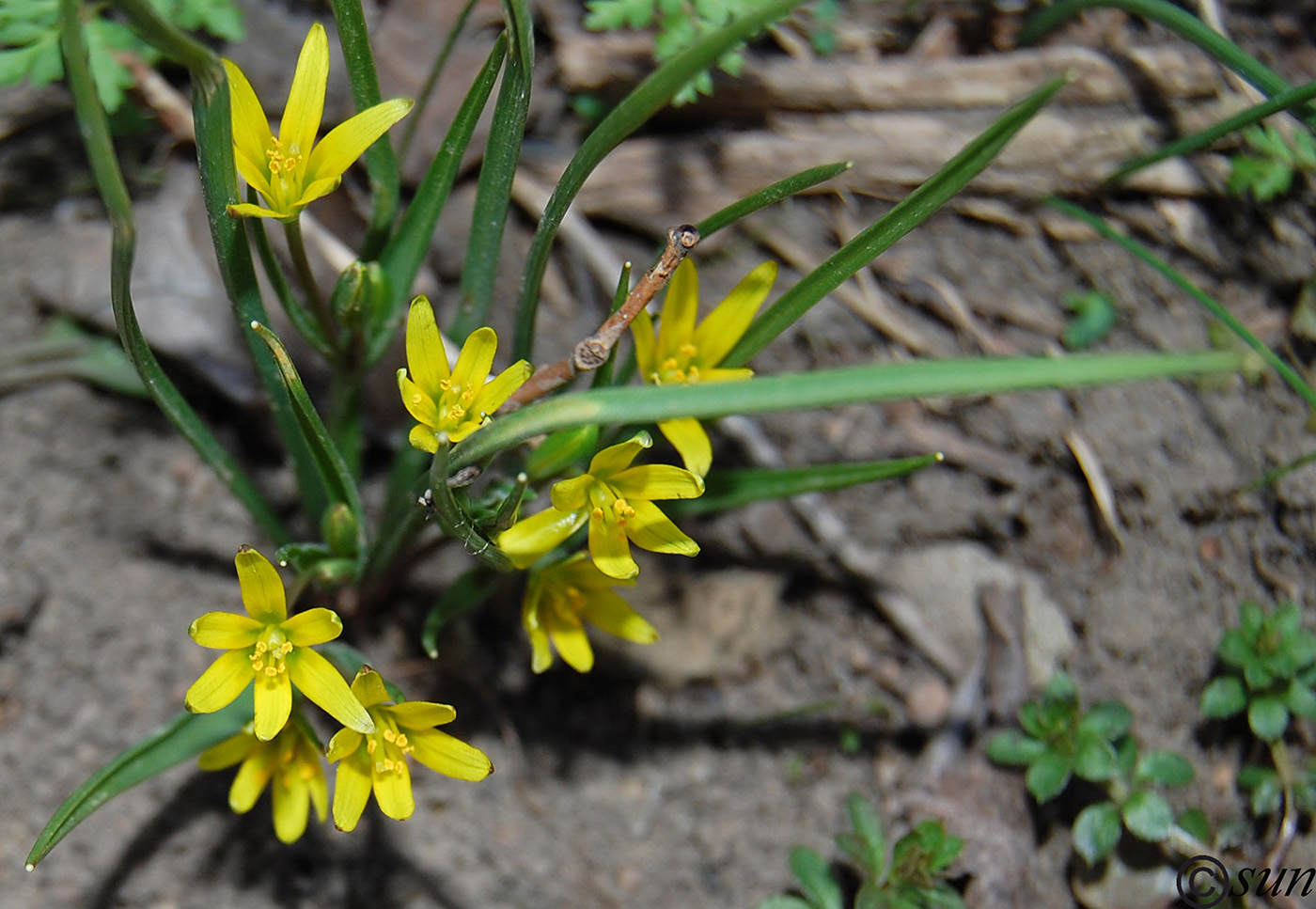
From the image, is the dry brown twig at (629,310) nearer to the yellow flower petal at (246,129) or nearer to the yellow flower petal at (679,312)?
the yellow flower petal at (679,312)

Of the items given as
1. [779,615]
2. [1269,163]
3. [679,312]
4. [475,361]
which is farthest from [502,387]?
[1269,163]

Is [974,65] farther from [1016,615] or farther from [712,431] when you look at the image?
[1016,615]

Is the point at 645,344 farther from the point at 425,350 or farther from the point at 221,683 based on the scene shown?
the point at 221,683

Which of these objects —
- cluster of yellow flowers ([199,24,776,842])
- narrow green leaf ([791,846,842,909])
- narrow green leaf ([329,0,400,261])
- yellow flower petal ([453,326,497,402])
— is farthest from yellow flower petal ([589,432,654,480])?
narrow green leaf ([791,846,842,909])

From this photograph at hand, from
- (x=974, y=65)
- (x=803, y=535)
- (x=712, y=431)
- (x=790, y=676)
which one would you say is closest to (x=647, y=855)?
(x=790, y=676)

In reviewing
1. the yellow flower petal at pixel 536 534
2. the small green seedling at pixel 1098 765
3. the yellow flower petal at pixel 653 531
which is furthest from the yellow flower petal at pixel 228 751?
the small green seedling at pixel 1098 765

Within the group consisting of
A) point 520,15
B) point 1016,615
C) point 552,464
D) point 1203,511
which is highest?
point 520,15

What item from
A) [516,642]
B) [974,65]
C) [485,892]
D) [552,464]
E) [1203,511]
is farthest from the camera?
[974,65]
